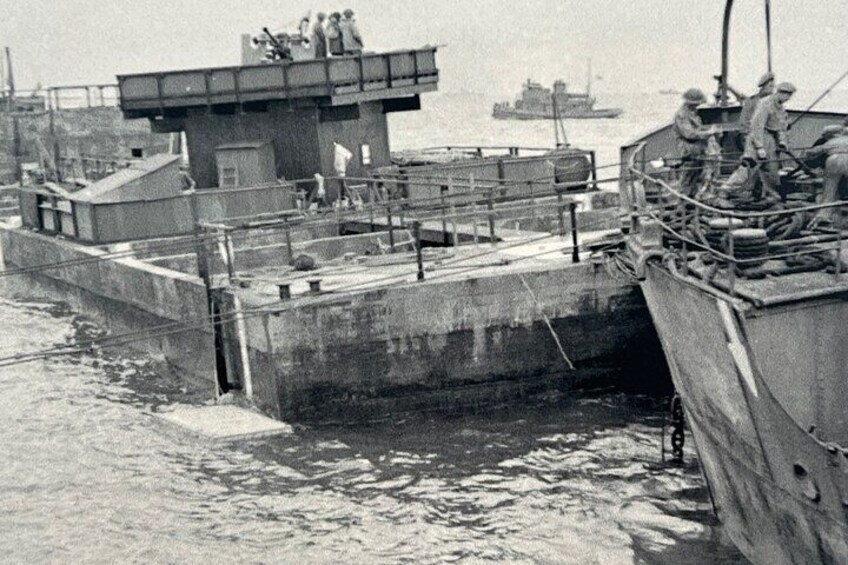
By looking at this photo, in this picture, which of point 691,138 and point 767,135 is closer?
point 767,135

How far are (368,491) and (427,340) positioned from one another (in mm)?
3146

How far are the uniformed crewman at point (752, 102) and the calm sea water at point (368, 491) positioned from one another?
4.54m

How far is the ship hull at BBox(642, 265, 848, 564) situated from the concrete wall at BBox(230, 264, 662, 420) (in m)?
4.39

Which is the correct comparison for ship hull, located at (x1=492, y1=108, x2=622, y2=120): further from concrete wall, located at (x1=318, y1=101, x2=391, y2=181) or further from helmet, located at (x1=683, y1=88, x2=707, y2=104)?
helmet, located at (x1=683, y1=88, x2=707, y2=104)

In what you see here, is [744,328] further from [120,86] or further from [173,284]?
[120,86]

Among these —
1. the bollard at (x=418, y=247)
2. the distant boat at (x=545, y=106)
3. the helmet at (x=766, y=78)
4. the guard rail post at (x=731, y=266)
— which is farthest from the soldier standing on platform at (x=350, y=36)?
the distant boat at (x=545, y=106)

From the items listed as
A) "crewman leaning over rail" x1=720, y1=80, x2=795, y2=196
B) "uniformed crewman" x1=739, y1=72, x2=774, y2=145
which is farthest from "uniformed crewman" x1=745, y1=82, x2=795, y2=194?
"uniformed crewman" x1=739, y1=72, x2=774, y2=145

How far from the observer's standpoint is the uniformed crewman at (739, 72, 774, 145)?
14.4 meters

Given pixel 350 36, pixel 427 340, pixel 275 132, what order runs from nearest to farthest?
1. pixel 427 340
2. pixel 275 132
3. pixel 350 36

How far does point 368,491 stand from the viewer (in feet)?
48.1

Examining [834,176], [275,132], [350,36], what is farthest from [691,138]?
[350,36]

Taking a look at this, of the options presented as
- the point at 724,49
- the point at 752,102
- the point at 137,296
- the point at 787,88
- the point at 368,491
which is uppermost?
the point at 724,49

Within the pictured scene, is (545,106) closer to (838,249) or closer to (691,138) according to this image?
(691,138)

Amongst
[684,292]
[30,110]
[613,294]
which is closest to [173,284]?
[613,294]
